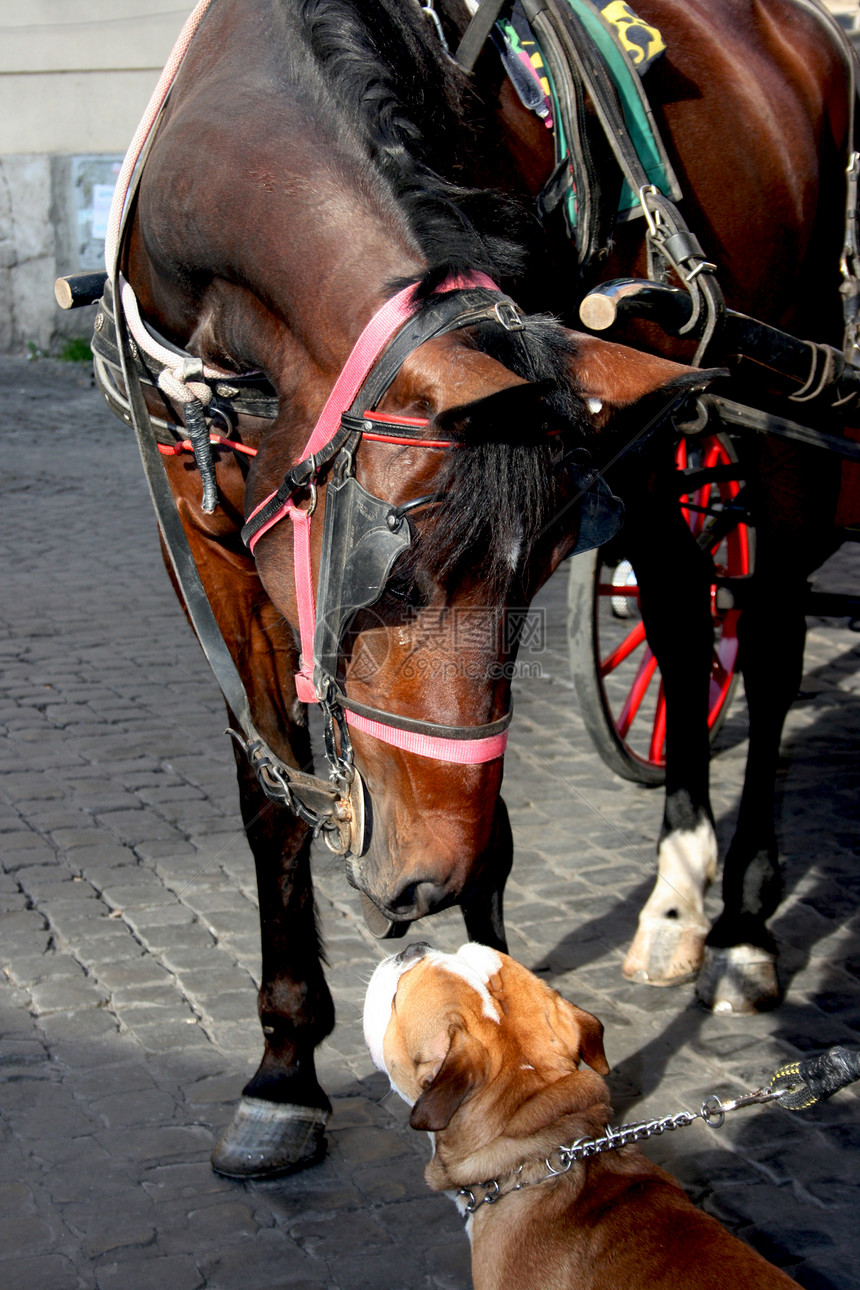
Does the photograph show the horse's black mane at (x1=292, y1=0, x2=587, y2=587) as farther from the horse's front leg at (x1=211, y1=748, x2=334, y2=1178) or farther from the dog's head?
the horse's front leg at (x1=211, y1=748, x2=334, y2=1178)

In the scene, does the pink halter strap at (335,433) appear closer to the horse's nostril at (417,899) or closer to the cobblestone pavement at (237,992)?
the horse's nostril at (417,899)

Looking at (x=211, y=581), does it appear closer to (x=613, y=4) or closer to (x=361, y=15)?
(x=361, y=15)

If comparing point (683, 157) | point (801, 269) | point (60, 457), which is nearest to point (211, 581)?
point (683, 157)

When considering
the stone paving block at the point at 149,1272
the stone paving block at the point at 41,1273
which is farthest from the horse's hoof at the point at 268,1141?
the stone paving block at the point at 41,1273

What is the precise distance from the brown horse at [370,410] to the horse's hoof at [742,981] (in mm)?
1291

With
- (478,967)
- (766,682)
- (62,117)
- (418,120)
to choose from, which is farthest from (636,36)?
(62,117)

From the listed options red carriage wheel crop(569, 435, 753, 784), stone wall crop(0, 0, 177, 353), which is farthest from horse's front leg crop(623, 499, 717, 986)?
stone wall crop(0, 0, 177, 353)

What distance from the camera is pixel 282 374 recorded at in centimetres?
215

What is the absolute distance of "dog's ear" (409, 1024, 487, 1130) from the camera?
1.87 meters

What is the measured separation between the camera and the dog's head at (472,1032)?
6.54 feet

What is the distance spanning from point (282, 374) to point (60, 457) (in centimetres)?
809

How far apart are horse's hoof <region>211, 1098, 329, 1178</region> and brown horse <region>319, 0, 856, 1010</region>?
42.9 inches

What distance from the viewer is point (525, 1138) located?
2029 millimetres

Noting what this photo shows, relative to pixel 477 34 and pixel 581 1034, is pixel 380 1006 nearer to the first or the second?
pixel 581 1034
